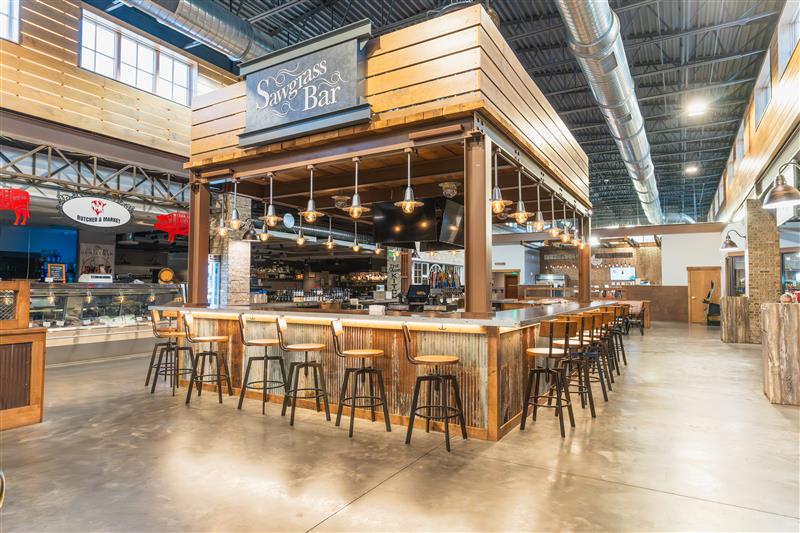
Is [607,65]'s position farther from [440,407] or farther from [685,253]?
[685,253]

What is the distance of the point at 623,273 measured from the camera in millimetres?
23062

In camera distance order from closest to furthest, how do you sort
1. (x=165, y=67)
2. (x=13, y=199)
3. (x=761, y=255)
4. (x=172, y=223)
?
(x=13, y=199)
(x=172, y=223)
(x=165, y=67)
(x=761, y=255)

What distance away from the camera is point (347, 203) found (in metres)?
8.03

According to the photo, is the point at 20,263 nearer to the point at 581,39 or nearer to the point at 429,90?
the point at 429,90

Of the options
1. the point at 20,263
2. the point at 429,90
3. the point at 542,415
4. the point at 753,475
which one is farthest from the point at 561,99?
the point at 20,263

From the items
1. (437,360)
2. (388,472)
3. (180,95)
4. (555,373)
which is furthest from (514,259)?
(388,472)

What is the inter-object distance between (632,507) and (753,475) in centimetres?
124

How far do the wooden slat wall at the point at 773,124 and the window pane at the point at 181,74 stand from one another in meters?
10.2

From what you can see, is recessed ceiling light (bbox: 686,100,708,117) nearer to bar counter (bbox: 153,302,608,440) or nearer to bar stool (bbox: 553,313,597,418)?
bar stool (bbox: 553,313,597,418)

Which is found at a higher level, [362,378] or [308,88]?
[308,88]

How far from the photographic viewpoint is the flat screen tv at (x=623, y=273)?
22.9m

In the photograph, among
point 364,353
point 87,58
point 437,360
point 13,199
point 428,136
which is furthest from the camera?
point 87,58

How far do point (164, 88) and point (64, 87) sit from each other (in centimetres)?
184

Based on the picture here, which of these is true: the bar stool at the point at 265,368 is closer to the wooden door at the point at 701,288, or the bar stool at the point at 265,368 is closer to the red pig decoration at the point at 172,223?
the red pig decoration at the point at 172,223
